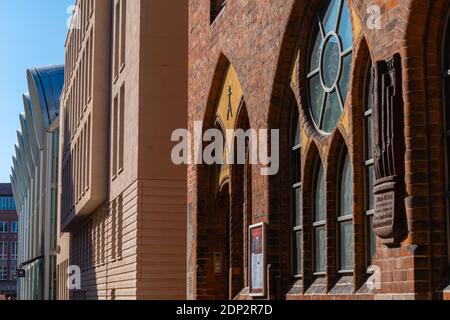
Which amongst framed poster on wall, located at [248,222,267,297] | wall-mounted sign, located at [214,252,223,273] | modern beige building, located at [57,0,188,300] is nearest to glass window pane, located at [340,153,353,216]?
framed poster on wall, located at [248,222,267,297]

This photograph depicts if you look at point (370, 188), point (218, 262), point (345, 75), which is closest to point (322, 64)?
point (345, 75)

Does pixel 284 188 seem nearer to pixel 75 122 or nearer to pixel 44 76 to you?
pixel 75 122

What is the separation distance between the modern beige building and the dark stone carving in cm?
1519

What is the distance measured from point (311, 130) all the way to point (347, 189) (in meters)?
1.29

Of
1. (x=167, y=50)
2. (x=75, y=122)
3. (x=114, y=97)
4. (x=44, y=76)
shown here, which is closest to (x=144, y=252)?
A: (x=167, y=50)

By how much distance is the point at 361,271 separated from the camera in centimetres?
1024

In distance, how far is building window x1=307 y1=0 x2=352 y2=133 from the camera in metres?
11.1

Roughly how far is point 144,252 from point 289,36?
41.4ft

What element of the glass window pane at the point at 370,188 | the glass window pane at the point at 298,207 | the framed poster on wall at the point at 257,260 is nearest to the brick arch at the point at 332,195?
the glass window pane at the point at 370,188

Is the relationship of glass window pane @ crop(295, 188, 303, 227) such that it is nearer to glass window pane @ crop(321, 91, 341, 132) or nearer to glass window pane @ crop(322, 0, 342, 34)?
glass window pane @ crop(321, 91, 341, 132)

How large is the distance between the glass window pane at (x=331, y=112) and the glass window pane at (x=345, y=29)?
0.65 m


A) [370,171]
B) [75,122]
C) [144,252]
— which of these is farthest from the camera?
[75,122]

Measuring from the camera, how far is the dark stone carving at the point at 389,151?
8.71 m

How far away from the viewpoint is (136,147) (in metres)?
24.2
